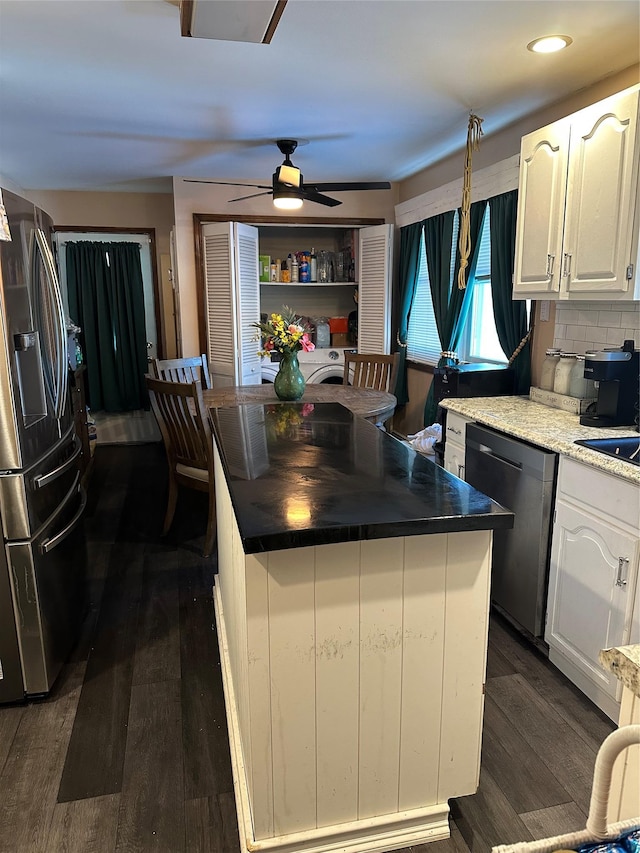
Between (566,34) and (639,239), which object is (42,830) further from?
(566,34)

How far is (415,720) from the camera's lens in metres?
1.46

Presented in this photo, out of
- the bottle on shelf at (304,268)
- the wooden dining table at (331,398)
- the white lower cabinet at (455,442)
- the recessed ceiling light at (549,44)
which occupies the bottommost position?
the white lower cabinet at (455,442)

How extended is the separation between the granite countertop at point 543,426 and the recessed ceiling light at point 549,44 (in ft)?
4.89

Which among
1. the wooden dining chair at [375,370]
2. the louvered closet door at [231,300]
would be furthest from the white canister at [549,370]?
the louvered closet door at [231,300]

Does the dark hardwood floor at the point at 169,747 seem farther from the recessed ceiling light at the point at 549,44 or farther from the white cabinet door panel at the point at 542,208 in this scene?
the recessed ceiling light at the point at 549,44

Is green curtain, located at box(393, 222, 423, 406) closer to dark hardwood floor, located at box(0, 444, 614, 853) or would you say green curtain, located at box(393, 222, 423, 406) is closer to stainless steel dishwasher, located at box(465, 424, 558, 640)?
stainless steel dishwasher, located at box(465, 424, 558, 640)

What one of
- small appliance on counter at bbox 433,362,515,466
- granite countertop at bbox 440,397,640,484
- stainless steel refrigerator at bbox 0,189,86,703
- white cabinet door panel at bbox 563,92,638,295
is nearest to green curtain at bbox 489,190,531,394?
small appliance on counter at bbox 433,362,515,466

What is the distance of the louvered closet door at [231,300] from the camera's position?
4.76 metres

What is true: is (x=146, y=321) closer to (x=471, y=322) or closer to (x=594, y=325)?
(x=471, y=322)

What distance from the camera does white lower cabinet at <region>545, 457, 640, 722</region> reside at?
1.88 meters

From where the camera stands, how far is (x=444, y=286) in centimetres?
438

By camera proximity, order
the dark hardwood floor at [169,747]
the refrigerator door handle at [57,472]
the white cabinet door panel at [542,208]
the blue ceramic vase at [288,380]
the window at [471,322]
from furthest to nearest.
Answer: the window at [471,322], the blue ceramic vase at [288,380], the white cabinet door panel at [542,208], the refrigerator door handle at [57,472], the dark hardwood floor at [169,747]

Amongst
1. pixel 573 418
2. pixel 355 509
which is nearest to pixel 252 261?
pixel 573 418

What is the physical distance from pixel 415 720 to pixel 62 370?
187cm
